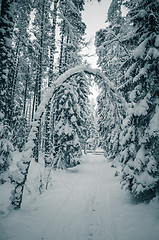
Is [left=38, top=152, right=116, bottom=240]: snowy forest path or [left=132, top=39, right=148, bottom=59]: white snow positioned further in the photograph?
[left=132, top=39, right=148, bottom=59]: white snow

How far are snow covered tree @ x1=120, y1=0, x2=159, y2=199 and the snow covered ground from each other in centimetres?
94

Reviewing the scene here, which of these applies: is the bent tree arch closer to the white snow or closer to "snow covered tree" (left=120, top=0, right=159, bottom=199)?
"snow covered tree" (left=120, top=0, right=159, bottom=199)

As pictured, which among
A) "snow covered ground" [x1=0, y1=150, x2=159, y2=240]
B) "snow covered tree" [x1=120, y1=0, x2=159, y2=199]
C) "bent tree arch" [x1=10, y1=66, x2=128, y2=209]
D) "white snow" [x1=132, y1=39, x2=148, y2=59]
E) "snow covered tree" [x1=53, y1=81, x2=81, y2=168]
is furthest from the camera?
"snow covered tree" [x1=53, y1=81, x2=81, y2=168]

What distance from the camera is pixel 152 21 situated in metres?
5.96

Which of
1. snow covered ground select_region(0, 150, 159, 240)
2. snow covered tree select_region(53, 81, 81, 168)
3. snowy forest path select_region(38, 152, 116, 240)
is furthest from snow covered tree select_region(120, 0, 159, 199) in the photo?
snow covered tree select_region(53, 81, 81, 168)

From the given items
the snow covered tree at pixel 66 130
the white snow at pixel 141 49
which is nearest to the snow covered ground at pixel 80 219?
the snow covered tree at pixel 66 130

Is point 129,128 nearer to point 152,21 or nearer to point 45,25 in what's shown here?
point 152,21

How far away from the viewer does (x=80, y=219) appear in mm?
5109

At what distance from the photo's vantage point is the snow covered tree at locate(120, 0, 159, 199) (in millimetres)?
5613

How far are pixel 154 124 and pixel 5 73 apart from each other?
6.16m

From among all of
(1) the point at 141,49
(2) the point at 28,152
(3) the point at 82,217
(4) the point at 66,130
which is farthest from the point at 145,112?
(4) the point at 66,130

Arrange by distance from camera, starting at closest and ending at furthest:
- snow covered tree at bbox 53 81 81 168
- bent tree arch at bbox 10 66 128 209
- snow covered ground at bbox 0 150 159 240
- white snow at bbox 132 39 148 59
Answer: snow covered ground at bbox 0 150 159 240, bent tree arch at bbox 10 66 128 209, white snow at bbox 132 39 148 59, snow covered tree at bbox 53 81 81 168

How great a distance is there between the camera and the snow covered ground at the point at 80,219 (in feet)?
13.5

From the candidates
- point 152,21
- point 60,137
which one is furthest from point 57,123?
point 152,21
